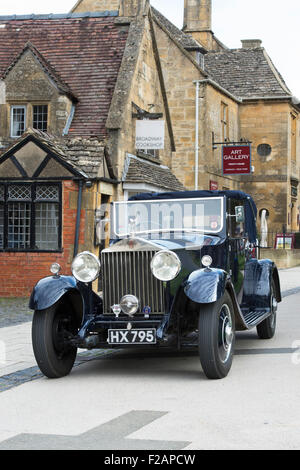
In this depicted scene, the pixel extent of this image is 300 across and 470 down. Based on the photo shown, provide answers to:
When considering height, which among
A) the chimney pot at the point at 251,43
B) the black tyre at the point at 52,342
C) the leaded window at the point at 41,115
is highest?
the chimney pot at the point at 251,43

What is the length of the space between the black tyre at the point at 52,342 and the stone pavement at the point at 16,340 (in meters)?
0.32

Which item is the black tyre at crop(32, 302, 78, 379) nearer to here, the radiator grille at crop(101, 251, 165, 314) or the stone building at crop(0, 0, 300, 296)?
the radiator grille at crop(101, 251, 165, 314)

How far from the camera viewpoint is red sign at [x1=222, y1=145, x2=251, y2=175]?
34.0 meters

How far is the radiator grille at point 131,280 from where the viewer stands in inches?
333

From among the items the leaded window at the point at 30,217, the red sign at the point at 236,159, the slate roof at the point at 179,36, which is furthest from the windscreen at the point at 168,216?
the slate roof at the point at 179,36

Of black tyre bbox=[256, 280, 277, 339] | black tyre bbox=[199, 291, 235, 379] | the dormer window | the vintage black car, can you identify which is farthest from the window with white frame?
black tyre bbox=[199, 291, 235, 379]

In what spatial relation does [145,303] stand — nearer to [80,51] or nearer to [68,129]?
[68,129]

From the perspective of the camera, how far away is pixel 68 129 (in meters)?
21.8

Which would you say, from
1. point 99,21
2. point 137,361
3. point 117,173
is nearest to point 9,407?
point 137,361

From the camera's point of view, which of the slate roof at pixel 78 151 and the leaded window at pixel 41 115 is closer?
the slate roof at pixel 78 151

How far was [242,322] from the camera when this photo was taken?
9.23 meters

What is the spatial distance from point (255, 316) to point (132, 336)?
2548 mm

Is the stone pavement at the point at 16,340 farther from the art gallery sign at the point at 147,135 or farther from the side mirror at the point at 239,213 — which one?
the art gallery sign at the point at 147,135
